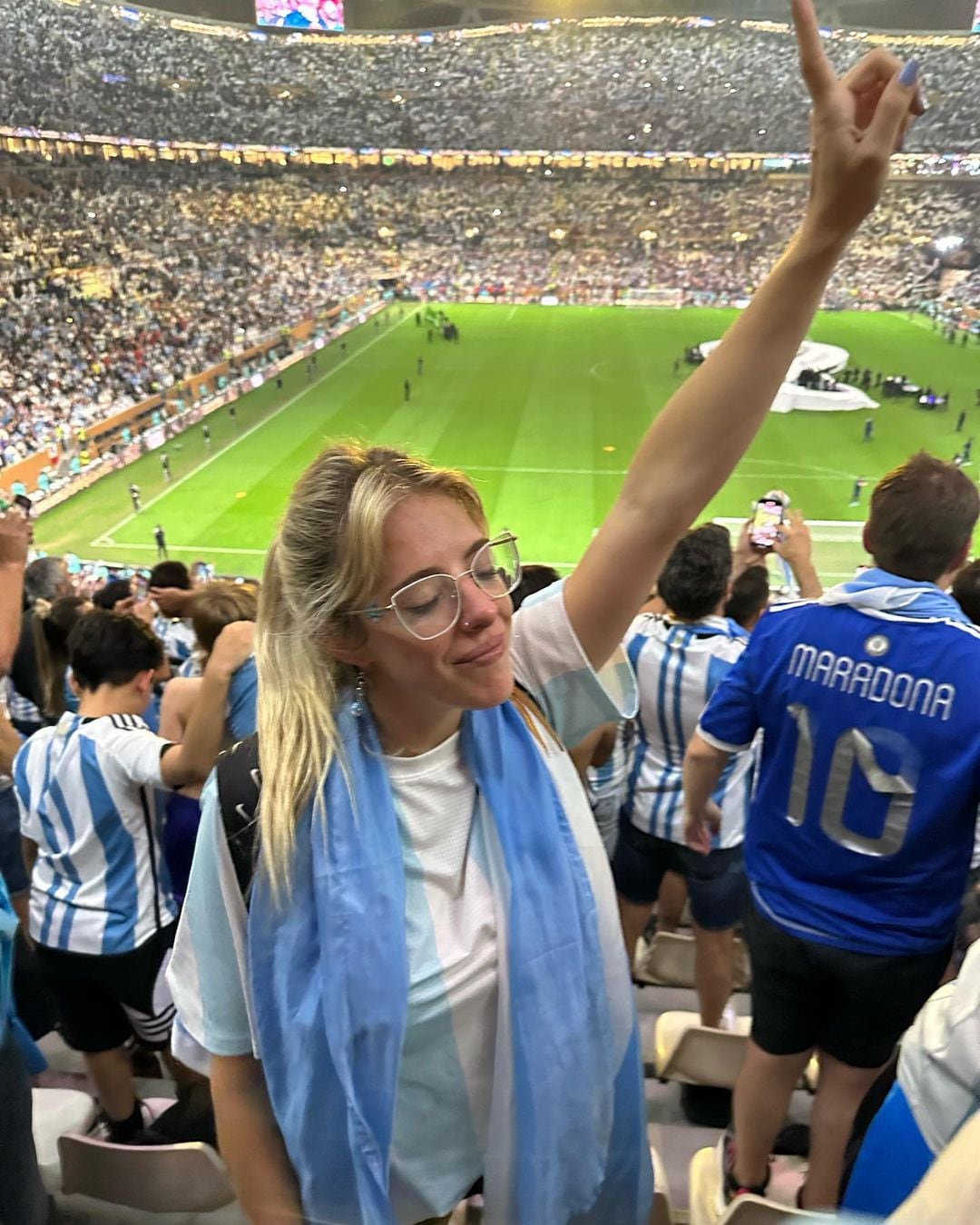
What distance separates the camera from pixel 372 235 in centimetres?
2598

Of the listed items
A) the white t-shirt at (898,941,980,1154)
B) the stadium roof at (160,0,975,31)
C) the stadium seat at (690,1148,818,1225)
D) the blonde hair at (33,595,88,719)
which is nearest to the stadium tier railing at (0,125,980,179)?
the stadium roof at (160,0,975,31)

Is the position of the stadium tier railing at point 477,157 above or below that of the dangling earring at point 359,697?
above

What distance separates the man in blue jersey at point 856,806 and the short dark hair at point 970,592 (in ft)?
2.17

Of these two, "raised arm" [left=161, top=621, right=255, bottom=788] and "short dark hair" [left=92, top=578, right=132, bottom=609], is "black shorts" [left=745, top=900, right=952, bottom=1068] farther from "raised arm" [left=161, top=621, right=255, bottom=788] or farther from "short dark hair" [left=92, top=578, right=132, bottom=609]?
"short dark hair" [left=92, top=578, right=132, bottom=609]

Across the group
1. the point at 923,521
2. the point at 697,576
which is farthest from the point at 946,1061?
the point at 697,576

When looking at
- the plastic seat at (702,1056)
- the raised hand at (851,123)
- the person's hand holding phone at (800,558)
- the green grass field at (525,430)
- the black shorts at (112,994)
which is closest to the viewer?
the raised hand at (851,123)

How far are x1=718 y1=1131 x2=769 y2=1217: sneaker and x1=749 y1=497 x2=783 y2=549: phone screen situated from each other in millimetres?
1939

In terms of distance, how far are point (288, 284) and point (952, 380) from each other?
1847 centimetres

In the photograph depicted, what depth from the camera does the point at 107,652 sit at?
1817 mm

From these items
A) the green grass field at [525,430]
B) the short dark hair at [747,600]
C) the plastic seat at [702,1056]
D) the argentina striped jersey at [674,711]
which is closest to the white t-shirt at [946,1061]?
the plastic seat at [702,1056]

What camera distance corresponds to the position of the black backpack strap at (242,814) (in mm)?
822

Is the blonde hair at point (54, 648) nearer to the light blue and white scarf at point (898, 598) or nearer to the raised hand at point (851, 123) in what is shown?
the light blue and white scarf at point (898, 598)

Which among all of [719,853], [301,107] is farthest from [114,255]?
[719,853]

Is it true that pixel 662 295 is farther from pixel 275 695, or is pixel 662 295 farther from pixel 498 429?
pixel 275 695
